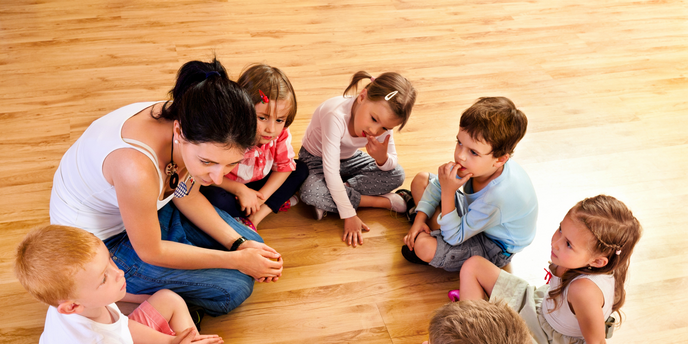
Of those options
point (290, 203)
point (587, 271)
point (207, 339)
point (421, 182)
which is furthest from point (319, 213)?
point (587, 271)

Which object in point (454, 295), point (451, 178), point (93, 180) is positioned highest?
point (93, 180)

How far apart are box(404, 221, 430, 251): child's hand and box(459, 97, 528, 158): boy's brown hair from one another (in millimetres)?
401

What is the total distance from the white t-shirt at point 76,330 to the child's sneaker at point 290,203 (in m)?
0.87

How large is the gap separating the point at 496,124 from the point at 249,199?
34.8 inches

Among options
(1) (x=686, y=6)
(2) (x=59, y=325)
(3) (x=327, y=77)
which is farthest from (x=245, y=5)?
(1) (x=686, y=6)

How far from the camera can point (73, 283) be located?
1169 mm

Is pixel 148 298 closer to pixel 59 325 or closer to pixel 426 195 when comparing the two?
pixel 59 325

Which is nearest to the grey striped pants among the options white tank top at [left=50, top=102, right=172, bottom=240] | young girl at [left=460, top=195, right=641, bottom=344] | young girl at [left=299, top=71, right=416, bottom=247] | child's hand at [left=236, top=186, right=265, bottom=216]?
young girl at [left=299, top=71, right=416, bottom=247]

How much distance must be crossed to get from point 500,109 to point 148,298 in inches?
47.3

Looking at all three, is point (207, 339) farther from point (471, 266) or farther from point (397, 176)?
point (397, 176)

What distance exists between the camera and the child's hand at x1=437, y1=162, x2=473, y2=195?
171 cm

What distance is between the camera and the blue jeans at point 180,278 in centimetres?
155

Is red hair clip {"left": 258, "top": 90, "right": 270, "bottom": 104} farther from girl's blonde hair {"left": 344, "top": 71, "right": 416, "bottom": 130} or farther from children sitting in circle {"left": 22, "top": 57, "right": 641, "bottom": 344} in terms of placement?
girl's blonde hair {"left": 344, "top": 71, "right": 416, "bottom": 130}

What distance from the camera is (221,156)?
1.29m
